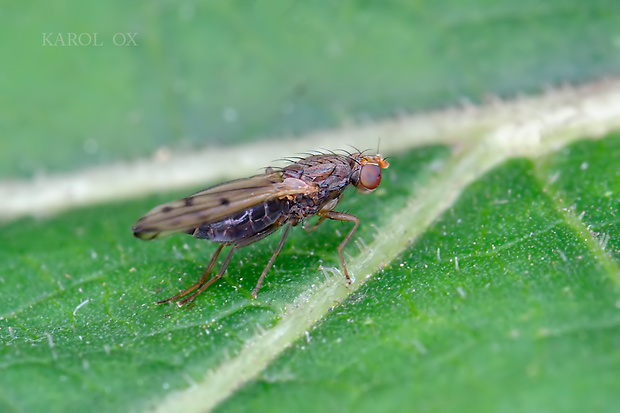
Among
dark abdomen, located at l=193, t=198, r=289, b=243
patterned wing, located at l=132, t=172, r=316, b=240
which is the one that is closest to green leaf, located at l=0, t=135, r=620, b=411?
dark abdomen, located at l=193, t=198, r=289, b=243

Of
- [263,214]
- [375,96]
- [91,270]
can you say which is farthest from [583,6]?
[91,270]

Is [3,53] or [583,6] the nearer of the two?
[583,6]

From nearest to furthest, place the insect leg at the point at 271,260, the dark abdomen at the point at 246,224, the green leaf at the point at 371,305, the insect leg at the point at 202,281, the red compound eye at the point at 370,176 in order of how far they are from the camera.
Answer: the green leaf at the point at 371,305, the insect leg at the point at 271,260, the insect leg at the point at 202,281, the dark abdomen at the point at 246,224, the red compound eye at the point at 370,176

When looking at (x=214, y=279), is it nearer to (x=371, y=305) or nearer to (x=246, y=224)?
(x=246, y=224)

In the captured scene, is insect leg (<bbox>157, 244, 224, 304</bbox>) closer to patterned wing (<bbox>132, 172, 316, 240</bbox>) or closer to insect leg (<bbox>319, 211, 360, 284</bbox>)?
patterned wing (<bbox>132, 172, 316, 240</bbox>)

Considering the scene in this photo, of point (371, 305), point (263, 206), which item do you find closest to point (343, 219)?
point (263, 206)

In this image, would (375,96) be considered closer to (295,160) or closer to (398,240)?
(295,160)

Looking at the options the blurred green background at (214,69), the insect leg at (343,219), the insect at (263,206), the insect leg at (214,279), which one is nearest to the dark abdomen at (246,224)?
the insect at (263,206)

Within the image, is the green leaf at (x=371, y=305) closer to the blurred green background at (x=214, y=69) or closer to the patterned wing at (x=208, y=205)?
the patterned wing at (x=208, y=205)
